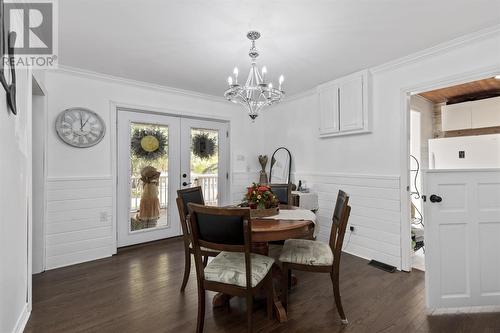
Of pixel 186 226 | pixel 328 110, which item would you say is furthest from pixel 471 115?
pixel 186 226

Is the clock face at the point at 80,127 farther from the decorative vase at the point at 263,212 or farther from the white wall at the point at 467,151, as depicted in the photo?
the white wall at the point at 467,151

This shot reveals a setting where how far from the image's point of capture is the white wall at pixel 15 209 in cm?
140

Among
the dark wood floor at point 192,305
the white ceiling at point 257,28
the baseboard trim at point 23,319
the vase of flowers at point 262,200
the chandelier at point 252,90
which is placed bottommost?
the dark wood floor at point 192,305

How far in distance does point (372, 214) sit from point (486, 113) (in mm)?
2447

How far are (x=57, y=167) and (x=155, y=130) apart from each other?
4.36ft

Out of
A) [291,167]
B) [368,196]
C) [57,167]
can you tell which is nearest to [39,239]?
[57,167]

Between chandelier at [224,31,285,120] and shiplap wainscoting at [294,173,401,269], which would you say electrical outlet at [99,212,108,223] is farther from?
shiplap wainscoting at [294,173,401,269]

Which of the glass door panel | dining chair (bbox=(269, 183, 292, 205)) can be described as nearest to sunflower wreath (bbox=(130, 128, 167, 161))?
the glass door panel

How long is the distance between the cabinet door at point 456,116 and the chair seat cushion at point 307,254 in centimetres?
345

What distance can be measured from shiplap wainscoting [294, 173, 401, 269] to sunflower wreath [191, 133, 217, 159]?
2.01 m

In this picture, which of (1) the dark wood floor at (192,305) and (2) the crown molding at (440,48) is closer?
(1) the dark wood floor at (192,305)

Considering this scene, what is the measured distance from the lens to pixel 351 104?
3295mm

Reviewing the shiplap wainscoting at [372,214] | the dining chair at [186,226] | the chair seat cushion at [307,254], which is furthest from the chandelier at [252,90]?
the shiplap wainscoting at [372,214]

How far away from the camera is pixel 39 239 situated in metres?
2.81
